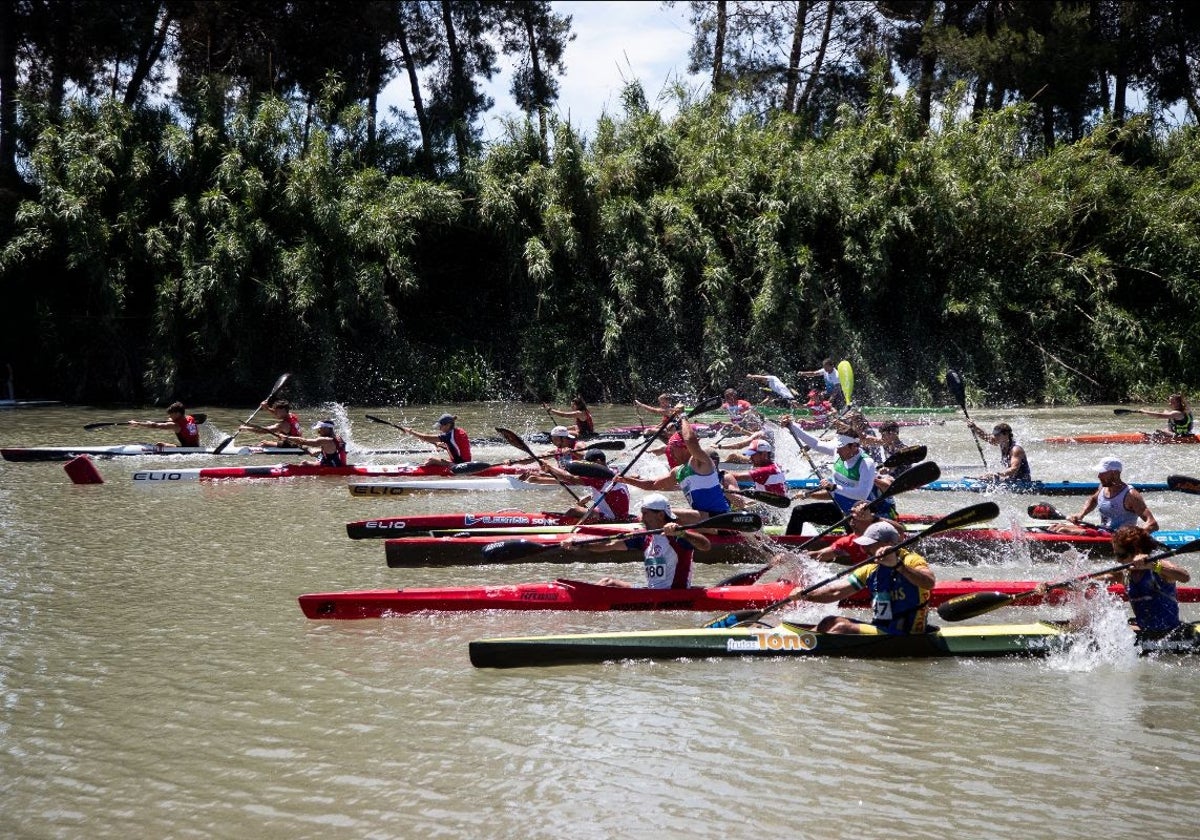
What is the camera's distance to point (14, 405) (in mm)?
25109

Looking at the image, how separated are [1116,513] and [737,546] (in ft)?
11.1

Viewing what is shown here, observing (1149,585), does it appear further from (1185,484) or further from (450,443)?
(450,443)

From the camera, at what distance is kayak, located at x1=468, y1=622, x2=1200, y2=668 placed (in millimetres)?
7371

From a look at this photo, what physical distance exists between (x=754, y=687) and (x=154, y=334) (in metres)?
21.7

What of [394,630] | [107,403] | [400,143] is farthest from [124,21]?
[394,630]

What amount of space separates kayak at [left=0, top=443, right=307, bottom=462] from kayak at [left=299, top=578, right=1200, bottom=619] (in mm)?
8745

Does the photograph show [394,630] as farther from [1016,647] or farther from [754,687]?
[1016,647]

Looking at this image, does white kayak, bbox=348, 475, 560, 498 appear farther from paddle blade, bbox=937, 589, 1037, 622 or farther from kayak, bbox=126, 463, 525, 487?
paddle blade, bbox=937, 589, 1037, 622

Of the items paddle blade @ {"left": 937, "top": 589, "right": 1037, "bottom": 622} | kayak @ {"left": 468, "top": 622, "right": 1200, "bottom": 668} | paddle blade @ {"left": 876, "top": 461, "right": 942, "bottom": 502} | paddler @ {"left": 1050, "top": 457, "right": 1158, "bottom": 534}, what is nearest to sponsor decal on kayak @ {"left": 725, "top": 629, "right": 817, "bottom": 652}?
kayak @ {"left": 468, "top": 622, "right": 1200, "bottom": 668}

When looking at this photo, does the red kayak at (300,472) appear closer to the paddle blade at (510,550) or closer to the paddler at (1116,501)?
the paddle blade at (510,550)

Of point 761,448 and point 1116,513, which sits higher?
point 761,448

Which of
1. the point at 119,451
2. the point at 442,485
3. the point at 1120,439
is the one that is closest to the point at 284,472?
the point at 442,485

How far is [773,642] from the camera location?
7.54 m

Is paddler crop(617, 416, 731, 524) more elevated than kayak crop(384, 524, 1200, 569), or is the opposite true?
paddler crop(617, 416, 731, 524)
